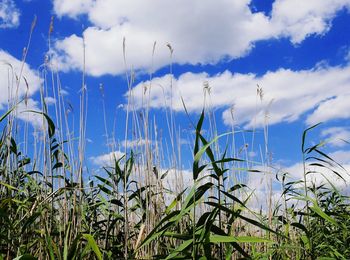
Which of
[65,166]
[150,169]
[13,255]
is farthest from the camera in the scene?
[150,169]

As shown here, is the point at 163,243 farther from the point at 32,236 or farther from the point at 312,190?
the point at 312,190

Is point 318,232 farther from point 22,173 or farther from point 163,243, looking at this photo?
point 22,173

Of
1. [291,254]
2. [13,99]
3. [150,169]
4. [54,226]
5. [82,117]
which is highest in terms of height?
[13,99]

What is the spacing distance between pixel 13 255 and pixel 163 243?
0.88m

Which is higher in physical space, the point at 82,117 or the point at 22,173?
the point at 82,117

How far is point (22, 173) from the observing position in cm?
307

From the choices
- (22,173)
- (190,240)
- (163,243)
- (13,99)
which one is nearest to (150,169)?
(163,243)

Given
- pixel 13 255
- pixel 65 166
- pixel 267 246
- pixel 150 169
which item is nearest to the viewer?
pixel 13 255

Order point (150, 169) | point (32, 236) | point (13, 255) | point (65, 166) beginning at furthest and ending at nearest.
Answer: point (150, 169) → point (65, 166) → point (32, 236) → point (13, 255)

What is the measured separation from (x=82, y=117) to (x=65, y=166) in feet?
1.19

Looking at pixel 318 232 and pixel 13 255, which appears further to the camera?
pixel 318 232

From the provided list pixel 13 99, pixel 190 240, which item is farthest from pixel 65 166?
pixel 190 240

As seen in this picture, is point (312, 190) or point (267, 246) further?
point (267, 246)

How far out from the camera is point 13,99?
3.12 metres
